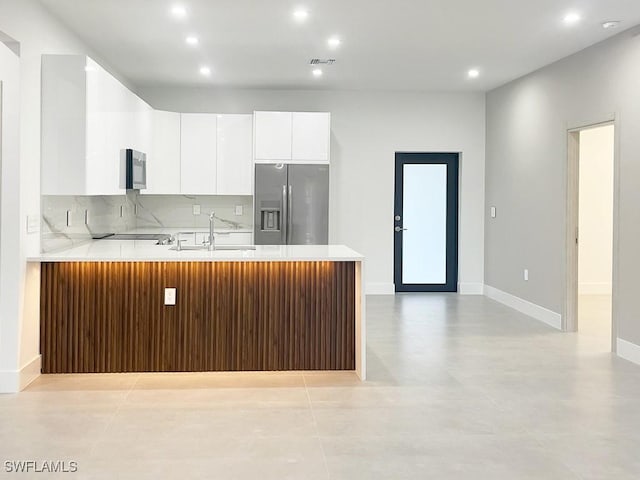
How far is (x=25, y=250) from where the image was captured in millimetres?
4676

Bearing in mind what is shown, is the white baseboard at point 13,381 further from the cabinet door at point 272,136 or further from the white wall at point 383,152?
the white wall at point 383,152

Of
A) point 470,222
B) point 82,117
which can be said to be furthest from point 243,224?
point 82,117

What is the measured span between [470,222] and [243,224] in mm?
2942

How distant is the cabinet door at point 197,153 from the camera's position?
8352 mm

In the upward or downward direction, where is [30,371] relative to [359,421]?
upward

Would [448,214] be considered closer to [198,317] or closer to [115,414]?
[198,317]

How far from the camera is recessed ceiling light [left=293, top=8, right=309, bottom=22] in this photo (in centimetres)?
523

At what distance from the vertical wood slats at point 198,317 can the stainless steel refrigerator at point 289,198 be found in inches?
123

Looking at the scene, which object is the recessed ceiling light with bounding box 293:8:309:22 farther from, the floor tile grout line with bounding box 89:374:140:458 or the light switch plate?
the floor tile grout line with bounding box 89:374:140:458

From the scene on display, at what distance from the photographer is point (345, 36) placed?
601 centimetres

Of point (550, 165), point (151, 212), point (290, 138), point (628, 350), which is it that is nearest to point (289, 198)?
point (290, 138)

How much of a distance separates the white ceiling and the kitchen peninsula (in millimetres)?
1768

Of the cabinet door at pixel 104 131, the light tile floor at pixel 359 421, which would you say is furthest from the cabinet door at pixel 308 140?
the light tile floor at pixel 359 421

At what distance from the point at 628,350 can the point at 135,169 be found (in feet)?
14.5
